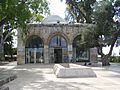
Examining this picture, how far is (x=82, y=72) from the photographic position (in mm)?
18766

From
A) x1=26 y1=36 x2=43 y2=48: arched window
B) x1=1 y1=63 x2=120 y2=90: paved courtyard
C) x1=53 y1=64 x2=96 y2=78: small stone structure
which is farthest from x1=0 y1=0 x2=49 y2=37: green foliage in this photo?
x1=26 y1=36 x2=43 y2=48: arched window

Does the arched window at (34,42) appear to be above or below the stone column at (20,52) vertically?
above

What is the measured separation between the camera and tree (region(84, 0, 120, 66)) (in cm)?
3238

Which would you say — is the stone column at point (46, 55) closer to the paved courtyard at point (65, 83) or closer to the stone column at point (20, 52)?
the stone column at point (20, 52)

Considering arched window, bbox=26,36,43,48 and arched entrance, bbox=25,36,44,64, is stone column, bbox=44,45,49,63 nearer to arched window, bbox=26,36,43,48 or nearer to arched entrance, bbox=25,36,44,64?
arched entrance, bbox=25,36,44,64

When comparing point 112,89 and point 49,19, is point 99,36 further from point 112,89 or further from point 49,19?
A: point 112,89

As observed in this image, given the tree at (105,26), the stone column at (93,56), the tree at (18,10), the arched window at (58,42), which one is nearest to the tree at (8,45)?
the arched window at (58,42)

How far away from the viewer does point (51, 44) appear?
42.0 m

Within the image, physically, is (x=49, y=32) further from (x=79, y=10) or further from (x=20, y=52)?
(x=79, y=10)

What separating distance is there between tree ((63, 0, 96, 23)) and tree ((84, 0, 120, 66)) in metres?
12.6

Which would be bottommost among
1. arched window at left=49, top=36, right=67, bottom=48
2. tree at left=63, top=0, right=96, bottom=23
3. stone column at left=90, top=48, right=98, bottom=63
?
stone column at left=90, top=48, right=98, bottom=63

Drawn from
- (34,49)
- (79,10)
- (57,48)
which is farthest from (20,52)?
(79,10)

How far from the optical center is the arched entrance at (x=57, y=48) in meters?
41.9

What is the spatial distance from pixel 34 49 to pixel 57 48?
3.87m
